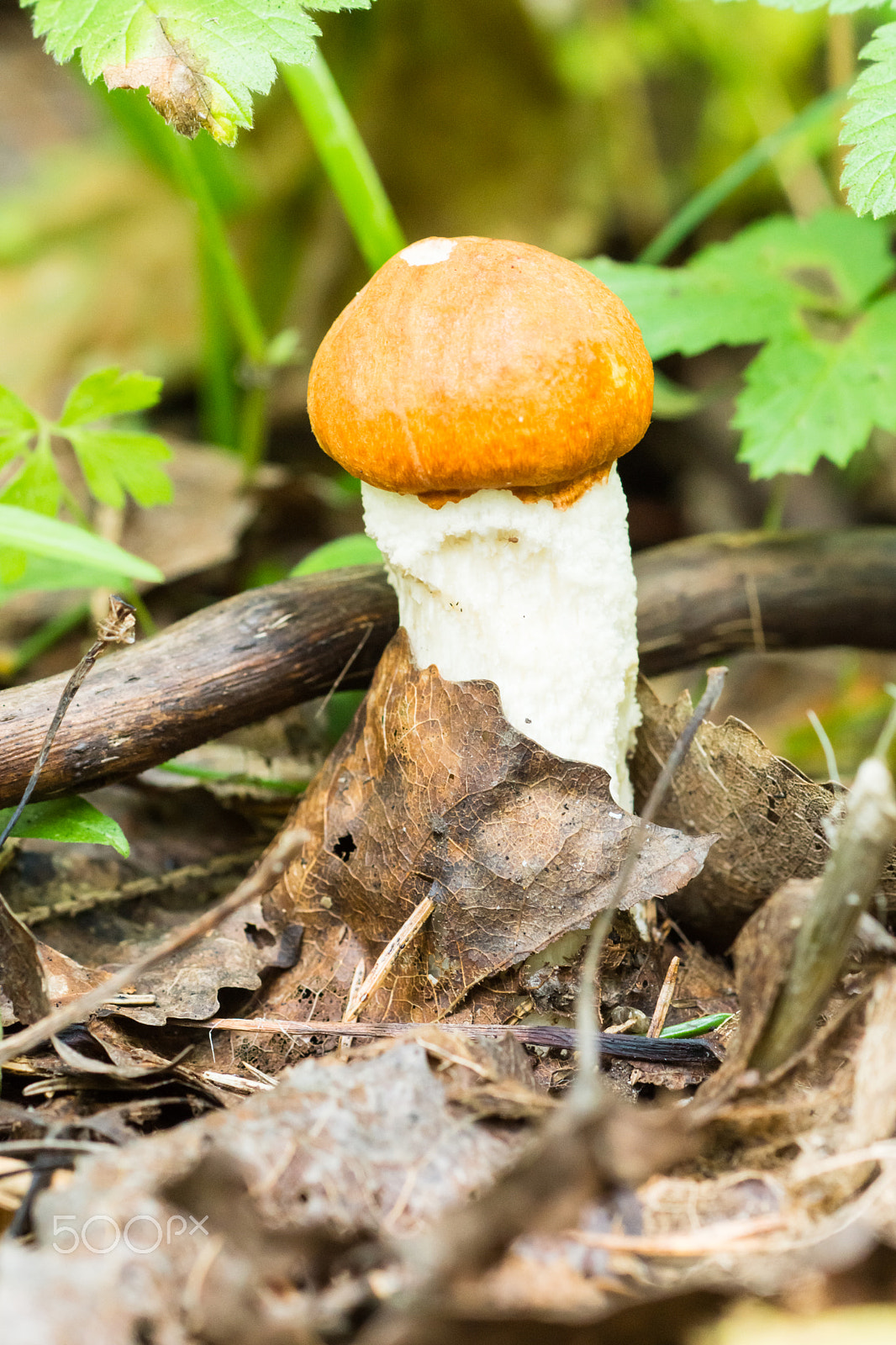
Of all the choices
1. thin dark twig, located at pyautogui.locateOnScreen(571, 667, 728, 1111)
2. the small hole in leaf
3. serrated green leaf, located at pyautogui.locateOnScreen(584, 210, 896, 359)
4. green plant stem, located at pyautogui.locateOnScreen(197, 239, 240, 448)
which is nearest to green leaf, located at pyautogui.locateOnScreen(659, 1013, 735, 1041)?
thin dark twig, located at pyautogui.locateOnScreen(571, 667, 728, 1111)

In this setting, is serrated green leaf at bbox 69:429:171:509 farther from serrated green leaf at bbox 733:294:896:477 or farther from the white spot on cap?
serrated green leaf at bbox 733:294:896:477

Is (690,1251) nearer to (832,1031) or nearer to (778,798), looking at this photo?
(832,1031)

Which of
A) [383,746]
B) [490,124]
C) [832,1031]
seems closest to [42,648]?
[383,746]

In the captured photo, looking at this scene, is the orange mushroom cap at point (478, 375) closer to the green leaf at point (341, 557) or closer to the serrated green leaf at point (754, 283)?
the green leaf at point (341, 557)

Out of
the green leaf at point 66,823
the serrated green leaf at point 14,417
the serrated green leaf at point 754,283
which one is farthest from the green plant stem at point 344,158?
the green leaf at point 66,823

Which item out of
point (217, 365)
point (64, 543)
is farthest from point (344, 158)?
point (64, 543)

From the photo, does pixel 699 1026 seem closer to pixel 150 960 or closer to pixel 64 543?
pixel 150 960
